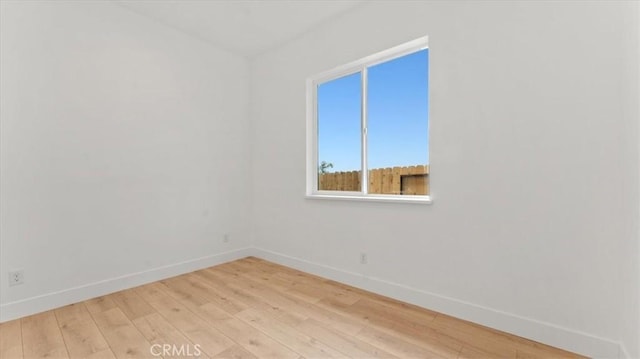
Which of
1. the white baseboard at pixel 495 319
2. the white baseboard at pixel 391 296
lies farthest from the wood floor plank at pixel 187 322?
the white baseboard at pixel 495 319

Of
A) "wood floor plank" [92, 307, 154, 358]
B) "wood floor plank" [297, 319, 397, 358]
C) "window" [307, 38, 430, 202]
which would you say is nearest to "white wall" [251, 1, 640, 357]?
"window" [307, 38, 430, 202]

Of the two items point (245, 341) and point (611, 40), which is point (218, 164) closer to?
point (245, 341)

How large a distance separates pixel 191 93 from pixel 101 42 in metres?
0.87

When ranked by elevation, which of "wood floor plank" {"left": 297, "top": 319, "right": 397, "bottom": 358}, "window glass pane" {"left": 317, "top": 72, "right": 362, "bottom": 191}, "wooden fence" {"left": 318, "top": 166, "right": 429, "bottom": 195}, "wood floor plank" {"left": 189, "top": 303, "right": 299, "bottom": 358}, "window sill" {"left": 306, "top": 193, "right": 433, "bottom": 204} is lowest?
"wood floor plank" {"left": 189, "top": 303, "right": 299, "bottom": 358}

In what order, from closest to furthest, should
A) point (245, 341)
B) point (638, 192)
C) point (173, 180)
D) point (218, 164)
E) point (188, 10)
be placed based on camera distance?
point (638, 192) → point (245, 341) → point (188, 10) → point (173, 180) → point (218, 164)

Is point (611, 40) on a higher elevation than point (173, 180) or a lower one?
higher

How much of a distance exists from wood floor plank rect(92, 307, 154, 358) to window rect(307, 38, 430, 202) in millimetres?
1870

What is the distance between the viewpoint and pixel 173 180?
9.86 feet

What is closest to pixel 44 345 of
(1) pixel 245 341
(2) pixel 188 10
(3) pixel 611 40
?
(1) pixel 245 341

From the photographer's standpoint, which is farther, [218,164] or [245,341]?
[218,164]

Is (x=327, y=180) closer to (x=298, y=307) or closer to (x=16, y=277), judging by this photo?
(x=298, y=307)

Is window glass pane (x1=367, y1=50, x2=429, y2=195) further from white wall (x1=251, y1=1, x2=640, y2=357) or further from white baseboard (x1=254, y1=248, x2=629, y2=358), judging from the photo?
white baseboard (x1=254, y1=248, x2=629, y2=358)

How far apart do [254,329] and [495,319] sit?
164 cm

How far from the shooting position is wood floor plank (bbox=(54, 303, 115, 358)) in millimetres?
1640
